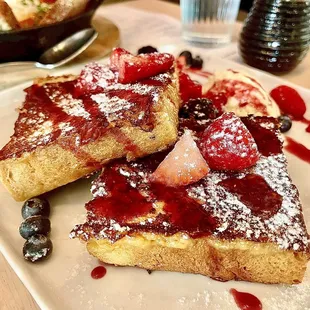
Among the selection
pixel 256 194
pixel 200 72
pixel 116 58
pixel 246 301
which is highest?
pixel 116 58

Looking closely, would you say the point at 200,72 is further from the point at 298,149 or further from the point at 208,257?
the point at 208,257

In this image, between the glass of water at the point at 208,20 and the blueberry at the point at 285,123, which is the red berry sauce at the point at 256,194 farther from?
the glass of water at the point at 208,20

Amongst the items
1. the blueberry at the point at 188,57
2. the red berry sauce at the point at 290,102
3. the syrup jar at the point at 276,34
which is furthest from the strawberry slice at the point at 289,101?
the blueberry at the point at 188,57

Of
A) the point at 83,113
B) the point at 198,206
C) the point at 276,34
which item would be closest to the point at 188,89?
the point at 83,113

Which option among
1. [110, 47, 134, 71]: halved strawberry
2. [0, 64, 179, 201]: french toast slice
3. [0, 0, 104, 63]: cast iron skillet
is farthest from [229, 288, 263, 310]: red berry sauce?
[0, 0, 104, 63]: cast iron skillet

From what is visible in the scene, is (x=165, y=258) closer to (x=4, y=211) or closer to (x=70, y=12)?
(x=4, y=211)

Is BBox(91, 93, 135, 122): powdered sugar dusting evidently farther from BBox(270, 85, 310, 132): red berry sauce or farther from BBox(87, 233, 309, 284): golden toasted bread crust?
BBox(270, 85, 310, 132): red berry sauce
